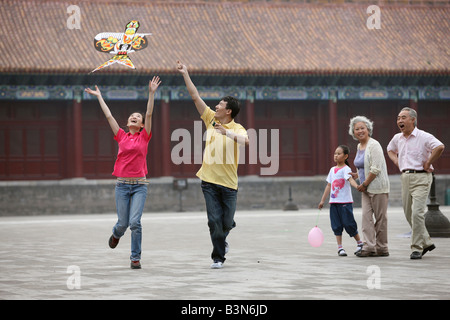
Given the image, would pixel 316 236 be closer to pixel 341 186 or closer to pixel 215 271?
pixel 341 186

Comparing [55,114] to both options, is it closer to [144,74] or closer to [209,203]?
[144,74]

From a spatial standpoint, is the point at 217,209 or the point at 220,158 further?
the point at 217,209

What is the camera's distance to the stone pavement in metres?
7.19

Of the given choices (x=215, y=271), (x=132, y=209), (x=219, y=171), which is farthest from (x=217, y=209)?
(x=132, y=209)

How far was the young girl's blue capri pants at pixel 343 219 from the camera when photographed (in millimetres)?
10664

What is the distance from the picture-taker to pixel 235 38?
2784 centimetres

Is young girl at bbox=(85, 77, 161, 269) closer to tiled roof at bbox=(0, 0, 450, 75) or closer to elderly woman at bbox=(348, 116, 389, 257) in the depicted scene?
elderly woman at bbox=(348, 116, 389, 257)

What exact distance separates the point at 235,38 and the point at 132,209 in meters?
19.1

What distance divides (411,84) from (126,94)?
921cm

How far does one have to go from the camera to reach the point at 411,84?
94.7ft

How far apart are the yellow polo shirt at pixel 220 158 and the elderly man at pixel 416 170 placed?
2.07 m

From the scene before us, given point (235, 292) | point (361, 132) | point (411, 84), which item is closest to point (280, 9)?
point (411, 84)

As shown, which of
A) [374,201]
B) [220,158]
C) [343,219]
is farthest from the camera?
[343,219]

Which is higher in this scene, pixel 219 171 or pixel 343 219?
pixel 219 171
